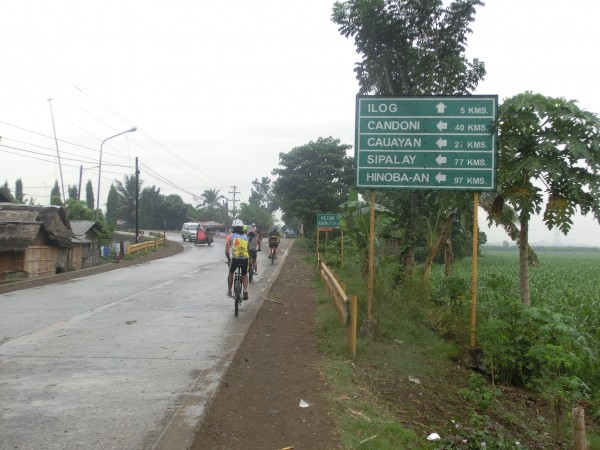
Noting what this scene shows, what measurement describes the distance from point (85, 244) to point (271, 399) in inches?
1002

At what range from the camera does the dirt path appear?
4258 mm

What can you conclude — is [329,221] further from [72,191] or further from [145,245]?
[72,191]

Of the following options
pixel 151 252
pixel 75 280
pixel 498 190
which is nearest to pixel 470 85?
pixel 498 190

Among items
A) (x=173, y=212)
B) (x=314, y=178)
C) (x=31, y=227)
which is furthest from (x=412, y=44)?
(x=173, y=212)

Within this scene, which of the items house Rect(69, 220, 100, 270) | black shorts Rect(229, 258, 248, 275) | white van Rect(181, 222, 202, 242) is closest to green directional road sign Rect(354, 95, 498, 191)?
black shorts Rect(229, 258, 248, 275)

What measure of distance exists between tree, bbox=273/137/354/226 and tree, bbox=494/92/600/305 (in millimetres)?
31086

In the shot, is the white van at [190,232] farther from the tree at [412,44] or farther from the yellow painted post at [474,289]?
the yellow painted post at [474,289]

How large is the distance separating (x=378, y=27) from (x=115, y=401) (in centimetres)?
1151

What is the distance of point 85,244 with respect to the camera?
92.0 ft

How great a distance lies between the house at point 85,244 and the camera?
2611cm

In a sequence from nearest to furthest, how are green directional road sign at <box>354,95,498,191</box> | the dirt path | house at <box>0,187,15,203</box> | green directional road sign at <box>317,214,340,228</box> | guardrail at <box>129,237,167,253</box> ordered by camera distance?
the dirt path → green directional road sign at <box>354,95,498,191</box> → green directional road sign at <box>317,214,340,228</box> → house at <box>0,187,15,203</box> → guardrail at <box>129,237,167,253</box>

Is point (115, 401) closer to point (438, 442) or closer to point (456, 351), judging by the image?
point (438, 442)

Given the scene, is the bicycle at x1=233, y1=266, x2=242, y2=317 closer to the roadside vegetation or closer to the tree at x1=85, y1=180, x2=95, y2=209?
the roadside vegetation

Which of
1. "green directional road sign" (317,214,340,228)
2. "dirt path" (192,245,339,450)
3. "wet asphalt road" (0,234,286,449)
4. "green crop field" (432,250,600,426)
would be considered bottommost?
"dirt path" (192,245,339,450)
